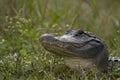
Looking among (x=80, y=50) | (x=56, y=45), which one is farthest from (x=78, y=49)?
(x=56, y=45)

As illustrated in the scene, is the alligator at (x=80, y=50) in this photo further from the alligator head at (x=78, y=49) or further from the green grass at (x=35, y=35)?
the green grass at (x=35, y=35)

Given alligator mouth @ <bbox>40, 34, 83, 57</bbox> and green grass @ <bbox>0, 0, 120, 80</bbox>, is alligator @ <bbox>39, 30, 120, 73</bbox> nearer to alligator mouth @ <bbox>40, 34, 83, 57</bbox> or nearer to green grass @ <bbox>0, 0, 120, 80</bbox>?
alligator mouth @ <bbox>40, 34, 83, 57</bbox>

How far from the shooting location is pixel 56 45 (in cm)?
540

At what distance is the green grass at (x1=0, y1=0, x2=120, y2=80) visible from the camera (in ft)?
18.6

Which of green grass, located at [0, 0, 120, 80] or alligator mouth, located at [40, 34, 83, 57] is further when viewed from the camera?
green grass, located at [0, 0, 120, 80]

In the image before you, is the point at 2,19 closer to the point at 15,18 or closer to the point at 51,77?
the point at 15,18

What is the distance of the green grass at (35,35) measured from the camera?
18.6 feet

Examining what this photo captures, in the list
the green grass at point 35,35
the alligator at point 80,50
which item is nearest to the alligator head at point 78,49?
the alligator at point 80,50

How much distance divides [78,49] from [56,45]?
29 cm

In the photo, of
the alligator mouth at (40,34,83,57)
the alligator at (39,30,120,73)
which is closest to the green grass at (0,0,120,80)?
the alligator at (39,30,120,73)

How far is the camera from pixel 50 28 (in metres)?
7.48

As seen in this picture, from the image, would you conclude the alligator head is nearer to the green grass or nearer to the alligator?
the alligator

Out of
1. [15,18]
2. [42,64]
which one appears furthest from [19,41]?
[42,64]

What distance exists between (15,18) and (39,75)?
80.7 inches
